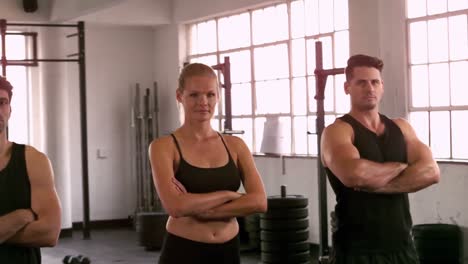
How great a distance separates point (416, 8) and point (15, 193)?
4422mm

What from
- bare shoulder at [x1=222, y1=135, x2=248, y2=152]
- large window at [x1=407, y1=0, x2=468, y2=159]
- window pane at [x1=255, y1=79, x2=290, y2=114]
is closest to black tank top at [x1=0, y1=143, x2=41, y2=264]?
bare shoulder at [x1=222, y1=135, x2=248, y2=152]

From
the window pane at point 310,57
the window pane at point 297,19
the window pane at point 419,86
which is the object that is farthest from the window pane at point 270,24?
the window pane at point 419,86

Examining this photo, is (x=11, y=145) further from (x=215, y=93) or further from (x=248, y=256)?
(x=248, y=256)

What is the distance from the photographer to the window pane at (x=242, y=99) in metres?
7.98

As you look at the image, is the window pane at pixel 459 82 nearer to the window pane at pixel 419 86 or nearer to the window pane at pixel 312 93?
the window pane at pixel 419 86

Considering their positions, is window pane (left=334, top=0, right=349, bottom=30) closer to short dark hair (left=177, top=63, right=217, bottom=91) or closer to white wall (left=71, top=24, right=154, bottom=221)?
white wall (left=71, top=24, right=154, bottom=221)

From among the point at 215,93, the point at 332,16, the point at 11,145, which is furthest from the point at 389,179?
the point at 332,16

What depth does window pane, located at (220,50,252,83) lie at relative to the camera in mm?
7938

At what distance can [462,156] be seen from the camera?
5.64m

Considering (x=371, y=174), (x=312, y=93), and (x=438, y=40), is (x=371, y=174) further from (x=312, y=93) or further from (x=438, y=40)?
(x=312, y=93)

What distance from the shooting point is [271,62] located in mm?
7570

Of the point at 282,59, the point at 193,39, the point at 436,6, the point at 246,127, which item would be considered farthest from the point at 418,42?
the point at 193,39

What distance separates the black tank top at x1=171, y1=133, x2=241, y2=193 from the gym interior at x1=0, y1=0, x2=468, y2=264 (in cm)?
304

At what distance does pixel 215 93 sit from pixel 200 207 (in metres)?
0.43
